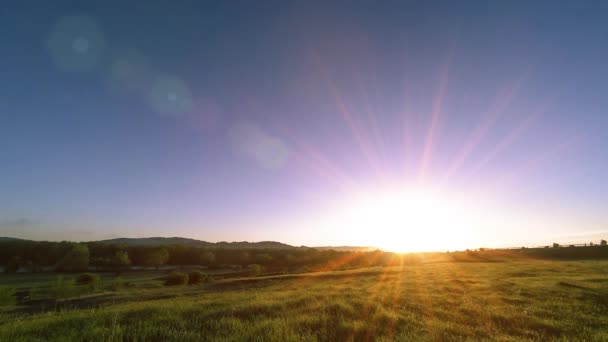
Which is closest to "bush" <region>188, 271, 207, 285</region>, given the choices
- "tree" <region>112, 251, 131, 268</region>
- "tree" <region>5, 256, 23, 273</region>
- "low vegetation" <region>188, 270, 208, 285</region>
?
"low vegetation" <region>188, 270, 208, 285</region>

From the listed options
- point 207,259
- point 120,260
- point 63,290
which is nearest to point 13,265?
point 120,260

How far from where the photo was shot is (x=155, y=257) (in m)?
134

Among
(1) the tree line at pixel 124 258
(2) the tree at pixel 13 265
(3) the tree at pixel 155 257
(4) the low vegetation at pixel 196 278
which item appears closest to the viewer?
(4) the low vegetation at pixel 196 278

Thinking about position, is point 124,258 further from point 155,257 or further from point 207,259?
point 207,259

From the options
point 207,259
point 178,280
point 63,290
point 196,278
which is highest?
point 63,290

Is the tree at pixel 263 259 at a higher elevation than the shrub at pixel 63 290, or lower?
lower

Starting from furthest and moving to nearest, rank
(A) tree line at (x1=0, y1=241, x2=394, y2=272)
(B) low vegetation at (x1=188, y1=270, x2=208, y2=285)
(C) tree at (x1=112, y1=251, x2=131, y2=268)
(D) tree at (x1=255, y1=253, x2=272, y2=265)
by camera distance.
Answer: (D) tree at (x1=255, y1=253, x2=272, y2=265)
(C) tree at (x1=112, y1=251, x2=131, y2=268)
(A) tree line at (x1=0, y1=241, x2=394, y2=272)
(B) low vegetation at (x1=188, y1=270, x2=208, y2=285)

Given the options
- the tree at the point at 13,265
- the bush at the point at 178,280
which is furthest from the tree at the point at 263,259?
the tree at the point at 13,265

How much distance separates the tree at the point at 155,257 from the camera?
438 feet

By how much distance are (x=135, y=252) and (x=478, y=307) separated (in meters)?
161

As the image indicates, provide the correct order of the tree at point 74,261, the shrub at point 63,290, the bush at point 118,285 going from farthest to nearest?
the tree at point 74,261 < the bush at point 118,285 < the shrub at point 63,290

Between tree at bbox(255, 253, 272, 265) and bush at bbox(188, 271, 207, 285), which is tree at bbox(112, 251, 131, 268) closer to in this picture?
tree at bbox(255, 253, 272, 265)

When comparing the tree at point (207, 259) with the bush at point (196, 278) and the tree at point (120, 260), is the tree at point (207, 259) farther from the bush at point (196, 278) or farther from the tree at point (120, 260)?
the bush at point (196, 278)

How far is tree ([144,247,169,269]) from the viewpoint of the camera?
13357 centimetres
